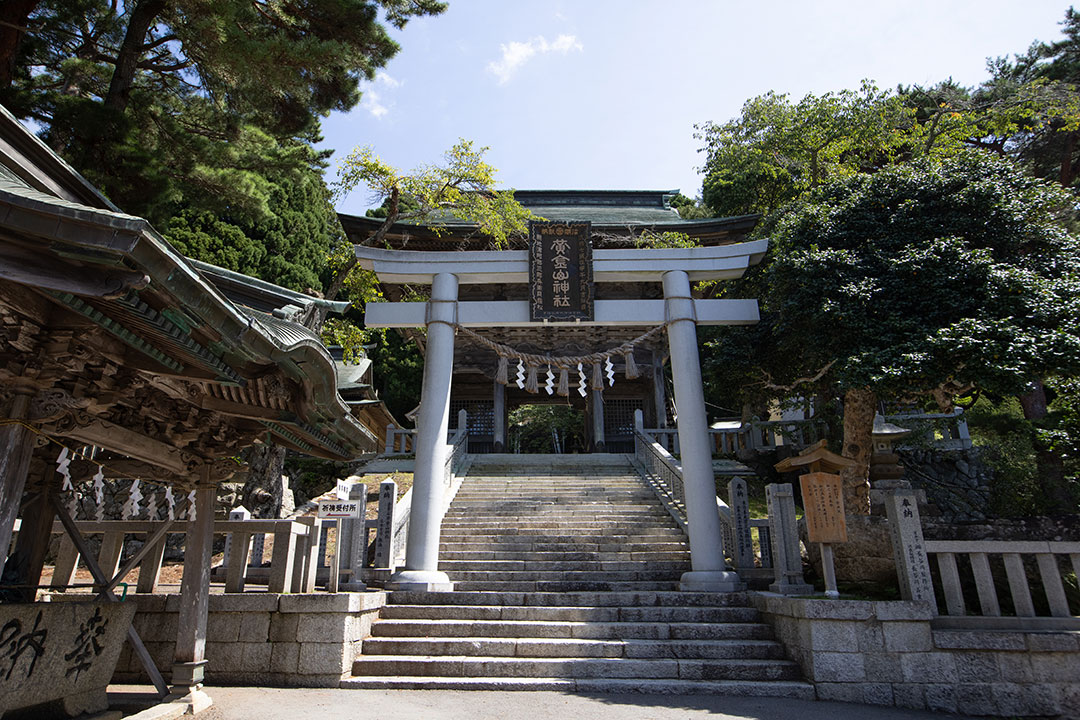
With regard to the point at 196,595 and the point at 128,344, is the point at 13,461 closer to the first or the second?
the point at 128,344

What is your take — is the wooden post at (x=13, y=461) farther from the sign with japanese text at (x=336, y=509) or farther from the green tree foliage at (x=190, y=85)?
the green tree foliage at (x=190, y=85)

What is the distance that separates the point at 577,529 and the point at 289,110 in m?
7.98

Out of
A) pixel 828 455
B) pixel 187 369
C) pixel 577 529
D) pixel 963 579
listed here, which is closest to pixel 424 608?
pixel 577 529

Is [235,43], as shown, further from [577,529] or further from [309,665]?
[577,529]

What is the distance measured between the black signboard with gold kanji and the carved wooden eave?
12.9 feet

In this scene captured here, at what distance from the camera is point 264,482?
1077 cm

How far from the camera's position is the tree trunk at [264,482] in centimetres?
1075

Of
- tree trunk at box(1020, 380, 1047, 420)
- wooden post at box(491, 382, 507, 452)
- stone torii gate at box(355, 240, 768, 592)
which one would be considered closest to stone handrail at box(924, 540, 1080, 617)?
stone torii gate at box(355, 240, 768, 592)

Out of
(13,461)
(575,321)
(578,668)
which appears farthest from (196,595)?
(575,321)

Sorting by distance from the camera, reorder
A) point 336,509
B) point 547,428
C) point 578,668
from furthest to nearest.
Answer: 1. point 547,428
2. point 336,509
3. point 578,668

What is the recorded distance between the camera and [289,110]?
8977 mm

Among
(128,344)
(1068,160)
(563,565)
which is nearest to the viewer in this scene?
(128,344)

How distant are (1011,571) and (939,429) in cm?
968

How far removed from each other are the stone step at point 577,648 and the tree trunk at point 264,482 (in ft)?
18.1
